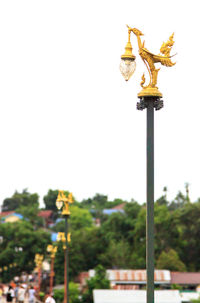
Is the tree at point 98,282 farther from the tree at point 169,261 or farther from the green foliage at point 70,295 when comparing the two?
the tree at point 169,261

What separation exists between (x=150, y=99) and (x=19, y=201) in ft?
493

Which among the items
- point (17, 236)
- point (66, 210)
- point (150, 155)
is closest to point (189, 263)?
point (17, 236)

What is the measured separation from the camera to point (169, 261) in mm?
79875

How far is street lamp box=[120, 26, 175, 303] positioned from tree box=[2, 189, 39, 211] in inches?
5121

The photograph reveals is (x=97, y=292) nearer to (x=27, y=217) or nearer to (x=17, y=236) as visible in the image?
(x=17, y=236)

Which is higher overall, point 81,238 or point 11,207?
point 11,207

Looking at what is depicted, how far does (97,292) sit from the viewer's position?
169 feet

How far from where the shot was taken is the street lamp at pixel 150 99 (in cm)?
1048

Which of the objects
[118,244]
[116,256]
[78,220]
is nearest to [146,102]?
[116,256]

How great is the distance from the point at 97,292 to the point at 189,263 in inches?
1429

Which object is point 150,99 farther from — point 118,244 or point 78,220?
point 78,220

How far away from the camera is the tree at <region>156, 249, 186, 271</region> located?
261ft

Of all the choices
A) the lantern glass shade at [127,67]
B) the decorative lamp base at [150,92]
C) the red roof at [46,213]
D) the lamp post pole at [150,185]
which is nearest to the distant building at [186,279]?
the lamp post pole at [150,185]

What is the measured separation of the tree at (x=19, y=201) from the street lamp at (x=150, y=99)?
13007 cm
